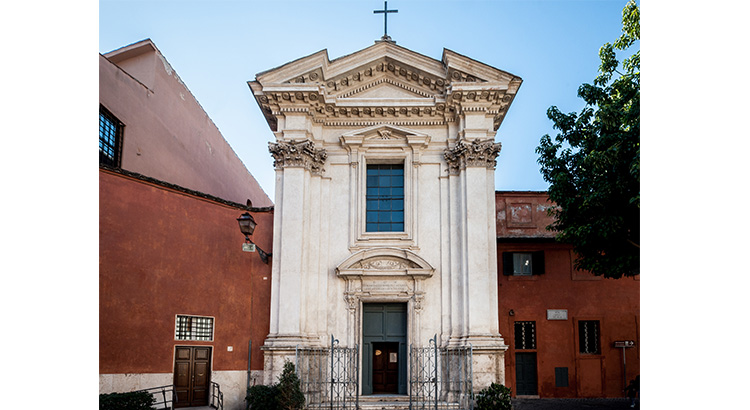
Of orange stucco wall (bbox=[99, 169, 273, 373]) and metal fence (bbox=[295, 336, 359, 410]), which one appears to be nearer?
orange stucco wall (bbox=[99, 169, 273, 373])

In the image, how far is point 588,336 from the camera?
66.9 feet

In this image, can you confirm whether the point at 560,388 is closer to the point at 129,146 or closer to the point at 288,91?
the point at 288,91

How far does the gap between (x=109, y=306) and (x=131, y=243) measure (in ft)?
4.90

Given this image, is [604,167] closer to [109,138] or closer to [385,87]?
[385,87]

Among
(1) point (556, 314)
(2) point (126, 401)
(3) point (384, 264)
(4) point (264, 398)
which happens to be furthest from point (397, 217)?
(2) point (126, 401)

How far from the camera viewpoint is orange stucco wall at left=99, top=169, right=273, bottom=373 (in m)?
13.7

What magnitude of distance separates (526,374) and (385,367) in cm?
577

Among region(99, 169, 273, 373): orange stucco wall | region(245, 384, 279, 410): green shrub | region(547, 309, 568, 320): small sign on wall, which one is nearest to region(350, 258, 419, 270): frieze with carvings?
region(99, 169, 273, 373): orange stucco wall

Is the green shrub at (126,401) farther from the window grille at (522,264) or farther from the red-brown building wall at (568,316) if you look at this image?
the window grille at (522,264)

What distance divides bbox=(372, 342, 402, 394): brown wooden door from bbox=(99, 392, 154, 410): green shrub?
19.1ft

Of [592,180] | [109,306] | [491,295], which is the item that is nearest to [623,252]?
[592,180]

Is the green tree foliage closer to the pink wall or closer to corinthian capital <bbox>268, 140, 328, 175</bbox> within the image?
corinthian capital <bbox>268, 140, 328, 175</bbox>

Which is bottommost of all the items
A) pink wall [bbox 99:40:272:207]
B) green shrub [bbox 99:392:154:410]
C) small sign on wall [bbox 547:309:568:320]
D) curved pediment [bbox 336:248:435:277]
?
green shrub [bbox 99:392:154:410]

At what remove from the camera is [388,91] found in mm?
17938
